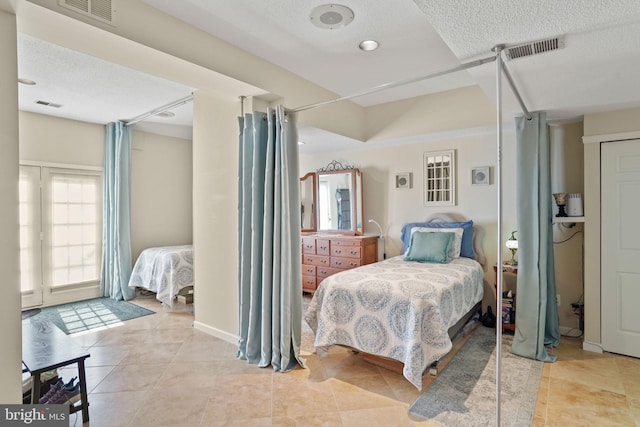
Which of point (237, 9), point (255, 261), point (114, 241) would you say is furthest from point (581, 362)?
point (114, 241)

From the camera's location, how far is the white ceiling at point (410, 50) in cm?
159

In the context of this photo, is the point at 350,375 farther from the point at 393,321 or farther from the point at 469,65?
the point at 469,65

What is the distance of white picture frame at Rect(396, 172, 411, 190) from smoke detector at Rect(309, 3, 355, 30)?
2431mm

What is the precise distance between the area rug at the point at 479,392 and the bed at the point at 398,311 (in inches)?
6.9

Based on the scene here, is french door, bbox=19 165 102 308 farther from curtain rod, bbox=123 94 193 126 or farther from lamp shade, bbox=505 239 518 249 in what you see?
lamp shade, bbox=505 239 518 249

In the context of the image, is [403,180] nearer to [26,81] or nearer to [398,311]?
[398,311]

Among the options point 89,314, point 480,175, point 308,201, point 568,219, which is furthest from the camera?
point 308,201

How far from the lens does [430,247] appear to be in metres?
3.56

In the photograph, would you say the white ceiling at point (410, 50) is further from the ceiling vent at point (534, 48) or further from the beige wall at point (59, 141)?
the beige wall at point (59, 141)

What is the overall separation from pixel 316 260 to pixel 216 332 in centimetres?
187

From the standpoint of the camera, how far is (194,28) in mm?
2350

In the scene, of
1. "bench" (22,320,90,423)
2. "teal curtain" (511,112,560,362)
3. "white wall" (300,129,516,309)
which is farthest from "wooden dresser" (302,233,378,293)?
"bench" (22,320,90,423)

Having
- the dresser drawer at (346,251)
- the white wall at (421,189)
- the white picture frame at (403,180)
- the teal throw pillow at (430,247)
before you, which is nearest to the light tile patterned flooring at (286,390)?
the teal throw pillow at (430,247)

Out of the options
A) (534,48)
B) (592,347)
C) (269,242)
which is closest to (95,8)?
(269,242)
